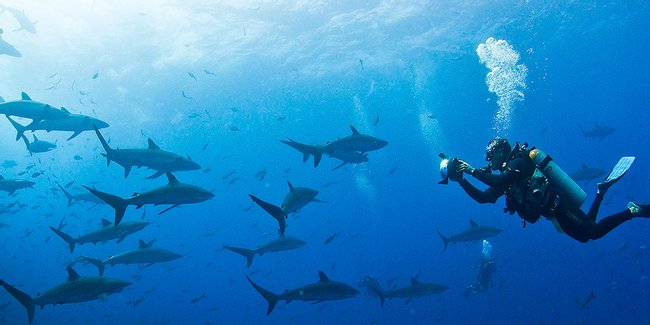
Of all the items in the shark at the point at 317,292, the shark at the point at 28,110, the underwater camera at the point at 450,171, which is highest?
the underwater camera at the point at 450,171

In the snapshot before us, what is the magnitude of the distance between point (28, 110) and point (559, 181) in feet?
41.8

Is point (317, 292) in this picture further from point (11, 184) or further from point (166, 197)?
point (11, 184)

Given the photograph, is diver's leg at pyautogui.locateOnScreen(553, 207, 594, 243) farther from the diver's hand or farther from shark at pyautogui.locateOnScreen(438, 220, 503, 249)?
shark at pyautogui.locateOnScreen(438, 220, 503, 249)

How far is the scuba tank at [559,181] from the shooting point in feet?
17.2

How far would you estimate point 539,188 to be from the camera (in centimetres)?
500

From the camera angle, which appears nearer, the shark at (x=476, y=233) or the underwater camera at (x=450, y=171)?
the underwater camera at (x=450, y=171)

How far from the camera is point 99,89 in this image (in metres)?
36.5

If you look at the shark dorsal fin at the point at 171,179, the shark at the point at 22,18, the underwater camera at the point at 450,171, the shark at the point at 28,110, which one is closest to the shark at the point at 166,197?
the shark dorsal fin at the point at 171,179

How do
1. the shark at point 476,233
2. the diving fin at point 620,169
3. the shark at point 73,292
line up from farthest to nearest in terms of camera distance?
the shark at point 476,233 → the shark at point 73,292 → the diving fin at point 620,169

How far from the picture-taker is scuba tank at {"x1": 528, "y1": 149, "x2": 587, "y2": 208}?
5.23 meters

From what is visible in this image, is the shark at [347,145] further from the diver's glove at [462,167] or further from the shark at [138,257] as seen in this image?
the shark at [138,257]

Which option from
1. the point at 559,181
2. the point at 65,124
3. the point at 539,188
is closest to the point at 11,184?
the point at 65,124

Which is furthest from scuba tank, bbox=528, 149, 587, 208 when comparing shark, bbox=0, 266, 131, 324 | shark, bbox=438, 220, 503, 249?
shark, bbox=438, 220, 503, 249

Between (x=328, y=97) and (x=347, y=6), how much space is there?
24.8m
